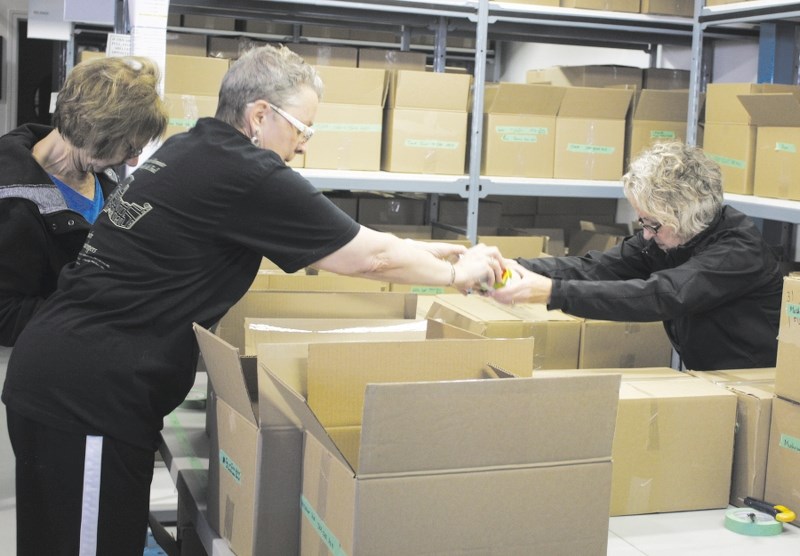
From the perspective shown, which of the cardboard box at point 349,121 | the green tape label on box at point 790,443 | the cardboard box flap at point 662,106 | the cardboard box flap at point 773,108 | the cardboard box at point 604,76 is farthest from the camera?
the cardboard box at point 604,76

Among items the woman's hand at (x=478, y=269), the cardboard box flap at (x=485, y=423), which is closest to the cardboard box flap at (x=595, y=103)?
the woman's hand at (x=478, y=269)

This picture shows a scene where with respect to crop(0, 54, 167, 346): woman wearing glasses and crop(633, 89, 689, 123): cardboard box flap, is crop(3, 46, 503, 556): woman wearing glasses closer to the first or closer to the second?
crop(0, 54, 167, 346): woman wearing glasses

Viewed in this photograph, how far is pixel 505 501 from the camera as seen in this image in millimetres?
1214

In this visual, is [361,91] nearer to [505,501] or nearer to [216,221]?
[216,221]

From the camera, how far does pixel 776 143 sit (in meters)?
3.02

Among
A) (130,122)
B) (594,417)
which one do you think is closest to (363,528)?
(594,417)

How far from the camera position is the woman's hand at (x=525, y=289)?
217cm

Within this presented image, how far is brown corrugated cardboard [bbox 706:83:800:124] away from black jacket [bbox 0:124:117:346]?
223cm

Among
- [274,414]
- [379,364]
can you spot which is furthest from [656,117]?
[274,414]

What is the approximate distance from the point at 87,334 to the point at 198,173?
0.34m

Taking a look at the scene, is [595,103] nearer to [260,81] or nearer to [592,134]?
[592,134]

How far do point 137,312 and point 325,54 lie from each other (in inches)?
82.6

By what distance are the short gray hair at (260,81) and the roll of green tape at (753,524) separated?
109cm

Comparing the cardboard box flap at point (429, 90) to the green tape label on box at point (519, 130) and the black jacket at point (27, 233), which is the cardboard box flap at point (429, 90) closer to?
the green tape label on box at point (519, 130)
